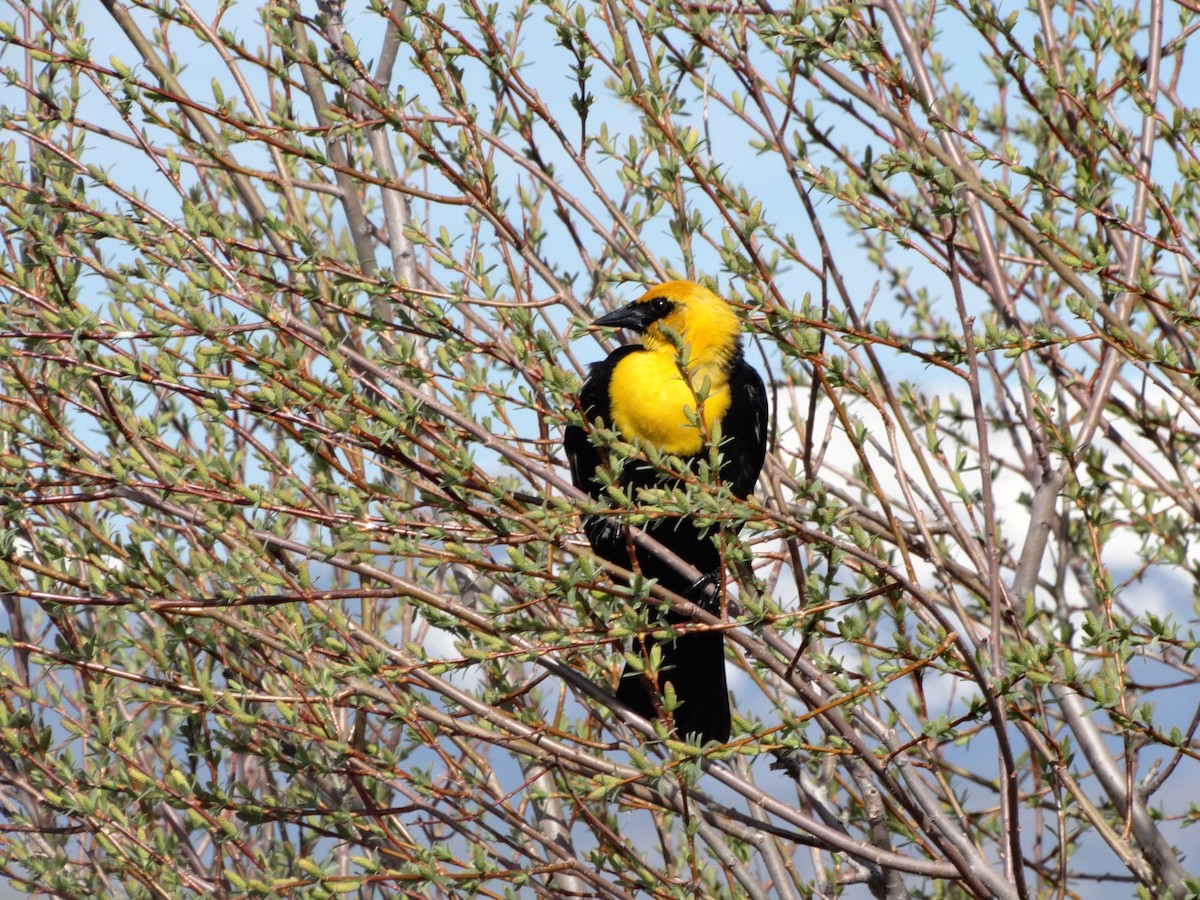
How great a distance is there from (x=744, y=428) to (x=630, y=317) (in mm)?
463

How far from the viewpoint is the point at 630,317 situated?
3811mm

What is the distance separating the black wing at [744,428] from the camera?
12.6 feet

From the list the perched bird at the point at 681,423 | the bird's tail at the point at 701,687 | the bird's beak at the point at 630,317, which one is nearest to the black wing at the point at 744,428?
the perched bird at the point at 681,423

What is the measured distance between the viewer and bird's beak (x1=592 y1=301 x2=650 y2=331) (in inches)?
145

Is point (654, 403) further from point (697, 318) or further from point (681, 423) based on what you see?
point (697, 318)

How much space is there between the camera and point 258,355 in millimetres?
2529

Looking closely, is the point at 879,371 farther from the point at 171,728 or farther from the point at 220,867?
the point at 171,728

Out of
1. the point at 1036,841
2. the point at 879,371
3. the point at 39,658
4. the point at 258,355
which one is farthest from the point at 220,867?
the point at 1036,841

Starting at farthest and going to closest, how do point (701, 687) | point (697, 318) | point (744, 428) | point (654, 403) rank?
point (697, 318) < point (744, 428) < point (654, 403) < point (701, 687)

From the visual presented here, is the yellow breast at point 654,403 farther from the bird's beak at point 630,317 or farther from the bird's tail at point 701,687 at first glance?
the bird's tail at point 701,687

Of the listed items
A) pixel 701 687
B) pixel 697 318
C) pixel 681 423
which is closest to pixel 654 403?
pixel 681 423

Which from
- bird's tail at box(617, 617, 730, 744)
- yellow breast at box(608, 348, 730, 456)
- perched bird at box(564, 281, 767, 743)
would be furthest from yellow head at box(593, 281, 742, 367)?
bird's tail at box(617, 617, 730, 744)

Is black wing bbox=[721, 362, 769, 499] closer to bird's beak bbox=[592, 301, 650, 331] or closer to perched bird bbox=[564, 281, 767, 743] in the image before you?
perched bird bbox=[564, 281, 767, 743]

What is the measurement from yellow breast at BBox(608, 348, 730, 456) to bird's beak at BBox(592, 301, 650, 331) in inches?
3.6
